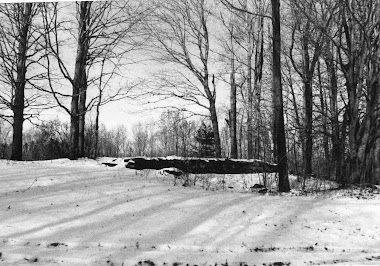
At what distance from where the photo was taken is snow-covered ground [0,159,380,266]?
3402mm

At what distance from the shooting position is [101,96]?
33.2 ft

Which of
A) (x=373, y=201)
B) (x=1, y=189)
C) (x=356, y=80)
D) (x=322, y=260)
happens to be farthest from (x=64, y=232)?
(x=356, y=80)

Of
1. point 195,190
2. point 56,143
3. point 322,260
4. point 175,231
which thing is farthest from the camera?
point 56,143

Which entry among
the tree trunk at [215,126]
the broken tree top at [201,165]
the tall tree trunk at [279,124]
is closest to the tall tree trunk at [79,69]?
the broken tree top at [201,165]

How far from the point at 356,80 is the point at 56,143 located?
10247 millimetres

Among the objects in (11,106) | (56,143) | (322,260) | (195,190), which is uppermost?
(11,106)

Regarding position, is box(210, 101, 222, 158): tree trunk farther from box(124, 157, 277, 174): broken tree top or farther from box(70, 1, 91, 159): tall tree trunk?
box(70, 1, 91, 159): tall tree trunk

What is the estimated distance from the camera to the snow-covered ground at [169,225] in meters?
3.40

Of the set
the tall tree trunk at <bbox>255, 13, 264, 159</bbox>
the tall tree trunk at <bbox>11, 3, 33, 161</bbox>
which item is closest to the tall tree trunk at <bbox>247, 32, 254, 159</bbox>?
the tall tree trunk at <bbox>255, 13, 264, 159</bbox>

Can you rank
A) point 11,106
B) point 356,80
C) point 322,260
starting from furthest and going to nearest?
1. point 11,106
2. point 356,80
3. point 322,260

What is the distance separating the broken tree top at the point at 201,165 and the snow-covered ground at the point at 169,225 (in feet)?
6.05

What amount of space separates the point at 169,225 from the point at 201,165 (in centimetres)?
448

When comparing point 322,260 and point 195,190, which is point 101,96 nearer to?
point 195,190

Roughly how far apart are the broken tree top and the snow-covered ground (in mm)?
1843
